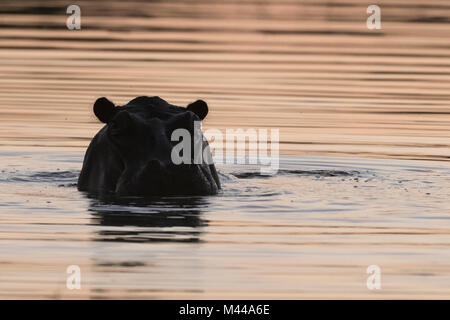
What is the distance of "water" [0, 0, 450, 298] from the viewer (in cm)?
1370

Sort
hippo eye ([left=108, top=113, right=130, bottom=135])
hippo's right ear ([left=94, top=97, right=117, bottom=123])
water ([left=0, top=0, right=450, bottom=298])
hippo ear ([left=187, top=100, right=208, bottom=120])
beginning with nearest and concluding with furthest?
water ([left=0, top=0, right=450, bottom=298])
hippo eye ([left=108, top=113, right=130, bottom=135])
hippo's right ear ([left=94, top=97, right=117, bottom=123])
hippo ear ([left=187, top=100, right=208, bottom=120])

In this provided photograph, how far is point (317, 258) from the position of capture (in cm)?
1441

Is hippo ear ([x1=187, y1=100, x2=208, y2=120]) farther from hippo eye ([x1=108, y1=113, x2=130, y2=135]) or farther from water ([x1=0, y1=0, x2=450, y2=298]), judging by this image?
hippo eye ([x1=108, y1=113, x2=130, y2=135])

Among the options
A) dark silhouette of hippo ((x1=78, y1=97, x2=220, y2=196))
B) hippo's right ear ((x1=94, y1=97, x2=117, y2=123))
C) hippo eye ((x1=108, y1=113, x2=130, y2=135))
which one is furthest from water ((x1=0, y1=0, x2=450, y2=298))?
hippo's right ear ((x1=94, y1=97, x2=117, y2=123))

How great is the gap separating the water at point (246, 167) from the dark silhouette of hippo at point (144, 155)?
24 cm

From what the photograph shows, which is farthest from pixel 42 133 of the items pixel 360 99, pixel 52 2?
pixel 52 2

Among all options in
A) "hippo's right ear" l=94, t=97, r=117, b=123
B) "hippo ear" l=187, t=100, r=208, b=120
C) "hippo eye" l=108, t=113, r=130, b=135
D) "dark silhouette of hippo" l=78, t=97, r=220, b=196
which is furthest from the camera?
"hippo ear" l=187, t=100, r=208, b=120

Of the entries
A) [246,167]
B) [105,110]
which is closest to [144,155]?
[105,110]

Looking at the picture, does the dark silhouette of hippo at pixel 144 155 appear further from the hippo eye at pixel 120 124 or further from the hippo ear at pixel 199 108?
the hippo ear at pixel 199 108

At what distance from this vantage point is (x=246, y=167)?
72.6 ft

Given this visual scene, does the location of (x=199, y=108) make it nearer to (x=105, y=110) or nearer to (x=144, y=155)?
(x=105, y=110)

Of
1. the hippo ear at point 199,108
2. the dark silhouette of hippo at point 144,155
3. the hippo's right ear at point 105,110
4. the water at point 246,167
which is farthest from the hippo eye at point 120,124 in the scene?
the hippo ear at point 199,108

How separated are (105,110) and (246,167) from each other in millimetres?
4120

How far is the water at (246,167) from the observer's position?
13695mm
